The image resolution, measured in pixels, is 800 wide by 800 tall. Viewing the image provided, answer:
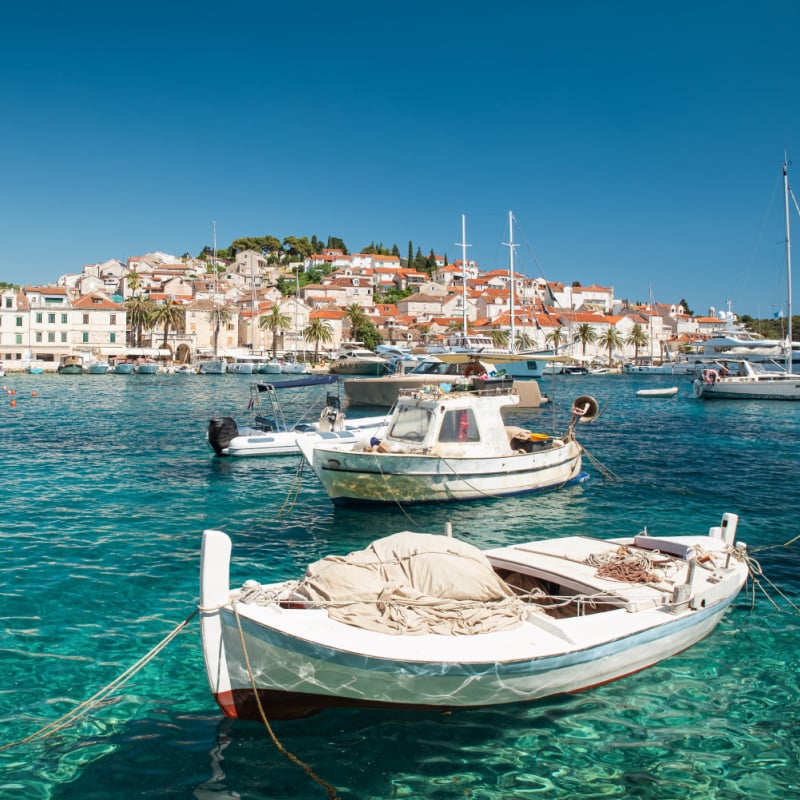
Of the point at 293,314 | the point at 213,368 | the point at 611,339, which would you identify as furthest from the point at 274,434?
the point at 611,339

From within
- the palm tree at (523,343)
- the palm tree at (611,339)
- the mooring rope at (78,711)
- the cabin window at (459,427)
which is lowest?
the mooring rope at (78,711)

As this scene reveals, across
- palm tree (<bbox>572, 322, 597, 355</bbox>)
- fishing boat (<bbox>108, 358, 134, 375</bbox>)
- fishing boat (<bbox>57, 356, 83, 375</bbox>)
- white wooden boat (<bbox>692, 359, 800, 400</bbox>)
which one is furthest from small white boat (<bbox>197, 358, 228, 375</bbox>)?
white wooden boat (<bbox>692, 359, 800, 400</bbox>)

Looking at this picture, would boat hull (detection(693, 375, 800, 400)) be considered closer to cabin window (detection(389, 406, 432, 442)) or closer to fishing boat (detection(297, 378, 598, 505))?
fishing boat (detection(297, 378, 598, 505))

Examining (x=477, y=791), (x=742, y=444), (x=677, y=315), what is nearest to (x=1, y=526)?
(x=477, y=791)

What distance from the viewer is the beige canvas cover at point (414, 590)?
8086 mm

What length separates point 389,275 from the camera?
6919 inches

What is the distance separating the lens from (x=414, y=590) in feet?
28.1

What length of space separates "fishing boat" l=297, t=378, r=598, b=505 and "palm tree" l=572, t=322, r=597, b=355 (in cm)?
11340

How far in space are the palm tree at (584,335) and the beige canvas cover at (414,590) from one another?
124813 mm

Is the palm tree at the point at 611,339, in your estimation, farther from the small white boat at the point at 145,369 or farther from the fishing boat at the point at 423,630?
the fishing boat at the point at 423,630

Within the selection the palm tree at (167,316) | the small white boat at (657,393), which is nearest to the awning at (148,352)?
the palm tree at (167,316)

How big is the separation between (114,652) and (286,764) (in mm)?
3924

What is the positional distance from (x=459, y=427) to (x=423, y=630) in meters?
11.7

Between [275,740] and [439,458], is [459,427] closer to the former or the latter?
[439,458]
